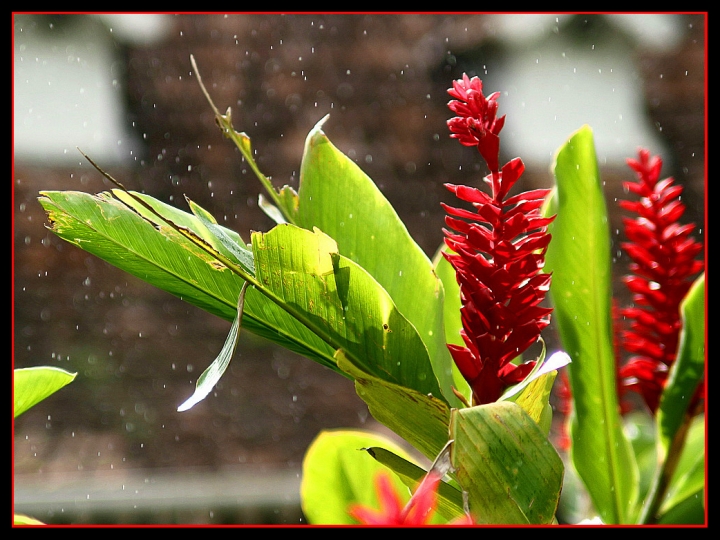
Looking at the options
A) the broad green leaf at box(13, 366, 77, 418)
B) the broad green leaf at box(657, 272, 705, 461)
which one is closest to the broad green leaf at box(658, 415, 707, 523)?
the broad green leaf at box(657, 272, 705, 461)

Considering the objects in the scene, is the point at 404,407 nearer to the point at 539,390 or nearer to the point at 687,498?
the point at 539,390

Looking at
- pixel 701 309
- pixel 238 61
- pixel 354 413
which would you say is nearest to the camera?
pixel 701 309

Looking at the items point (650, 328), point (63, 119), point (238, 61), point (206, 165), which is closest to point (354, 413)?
point (206, 165)

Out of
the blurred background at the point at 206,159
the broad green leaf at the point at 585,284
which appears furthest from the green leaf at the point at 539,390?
the blurred background at the point at 206,159

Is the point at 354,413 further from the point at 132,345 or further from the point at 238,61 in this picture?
the point at 238,61

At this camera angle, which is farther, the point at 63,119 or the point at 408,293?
the point at 63,119

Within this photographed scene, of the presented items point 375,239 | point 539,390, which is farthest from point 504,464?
point 375,239
